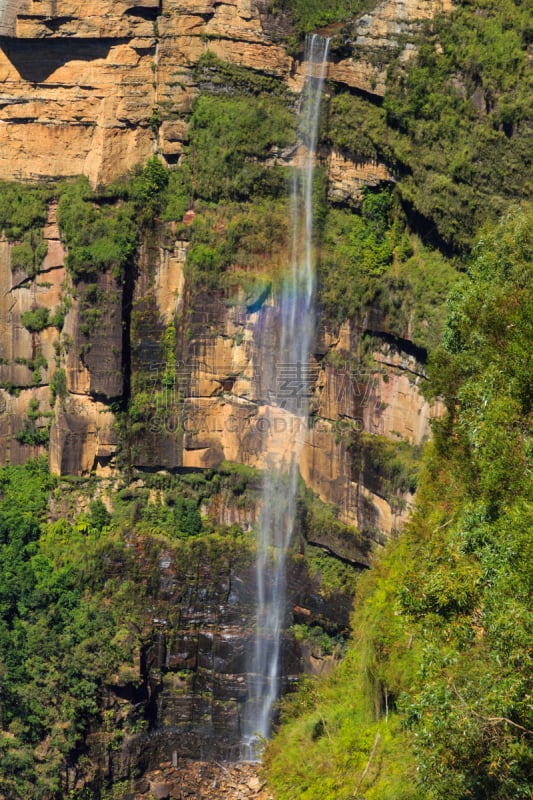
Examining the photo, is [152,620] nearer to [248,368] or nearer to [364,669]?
[248,368]

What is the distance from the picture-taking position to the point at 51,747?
28234 millimetres

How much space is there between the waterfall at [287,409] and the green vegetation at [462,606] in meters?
5.26

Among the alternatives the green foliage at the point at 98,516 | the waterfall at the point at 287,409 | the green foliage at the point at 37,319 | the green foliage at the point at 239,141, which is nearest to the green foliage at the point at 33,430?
the green foliage at the point at 37,319

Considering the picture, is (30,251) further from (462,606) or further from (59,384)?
(462,606)

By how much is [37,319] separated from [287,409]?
222 inches

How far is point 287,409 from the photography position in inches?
1152

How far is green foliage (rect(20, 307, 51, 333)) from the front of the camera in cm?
3030

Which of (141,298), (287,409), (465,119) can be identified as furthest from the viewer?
(141,298)

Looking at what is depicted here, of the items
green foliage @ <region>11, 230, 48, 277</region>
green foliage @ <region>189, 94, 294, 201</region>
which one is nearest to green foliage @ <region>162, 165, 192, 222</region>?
green foliage @ <region>189, 94, 294, 201</region>

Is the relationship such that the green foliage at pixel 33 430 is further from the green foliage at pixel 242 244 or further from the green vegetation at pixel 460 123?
the green vegetation at pixel 460 123

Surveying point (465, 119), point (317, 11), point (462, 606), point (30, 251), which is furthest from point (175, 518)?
point (462, 606)

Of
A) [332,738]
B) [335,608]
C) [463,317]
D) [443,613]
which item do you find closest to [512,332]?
[463,317]

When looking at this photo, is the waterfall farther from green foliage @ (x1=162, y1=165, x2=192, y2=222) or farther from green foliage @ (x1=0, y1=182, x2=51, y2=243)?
green foliage @ (x1=0, y1=182, x2=51, y2=243)

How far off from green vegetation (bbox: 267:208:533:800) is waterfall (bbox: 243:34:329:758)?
5261 millimetres
